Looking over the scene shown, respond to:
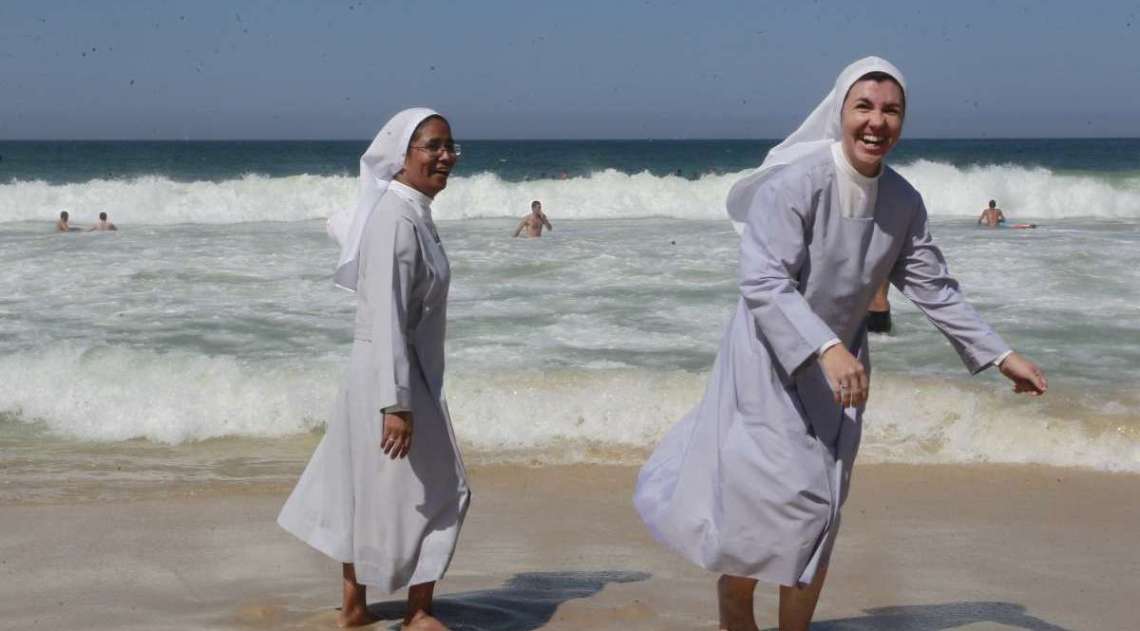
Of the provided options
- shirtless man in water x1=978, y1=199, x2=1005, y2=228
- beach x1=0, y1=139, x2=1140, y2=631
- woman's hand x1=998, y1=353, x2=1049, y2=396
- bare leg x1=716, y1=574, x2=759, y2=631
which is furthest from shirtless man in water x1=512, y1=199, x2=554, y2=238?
woman's hand x1=998, y1=353, x2=1049, y2=396

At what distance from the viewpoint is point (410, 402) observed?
4156 mm

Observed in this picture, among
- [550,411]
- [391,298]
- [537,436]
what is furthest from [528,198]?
[391,298]

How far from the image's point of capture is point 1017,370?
3693mm

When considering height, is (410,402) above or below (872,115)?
below

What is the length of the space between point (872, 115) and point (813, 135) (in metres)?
0.30

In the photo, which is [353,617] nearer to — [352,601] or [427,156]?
[352,601]

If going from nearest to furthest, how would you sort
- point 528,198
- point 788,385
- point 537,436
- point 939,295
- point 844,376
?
point 844,376, point 788,385, point 939,295, point 537,436, point 528,198

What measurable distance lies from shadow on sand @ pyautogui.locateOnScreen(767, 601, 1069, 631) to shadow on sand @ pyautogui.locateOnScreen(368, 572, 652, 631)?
849 millimetres

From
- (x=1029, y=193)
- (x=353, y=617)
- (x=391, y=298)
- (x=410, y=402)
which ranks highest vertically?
(x=391, y=298)

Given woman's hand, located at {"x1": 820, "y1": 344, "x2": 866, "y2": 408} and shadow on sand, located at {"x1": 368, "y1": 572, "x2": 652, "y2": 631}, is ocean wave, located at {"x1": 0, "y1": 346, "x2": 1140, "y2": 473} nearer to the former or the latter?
shadow on sand, located at {"x1": 368, "y1": 572, "x2": 652, "y2": 631}

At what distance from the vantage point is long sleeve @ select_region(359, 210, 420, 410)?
411 centimetres

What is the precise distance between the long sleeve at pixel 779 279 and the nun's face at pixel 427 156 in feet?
3.42

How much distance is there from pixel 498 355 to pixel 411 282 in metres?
6.81

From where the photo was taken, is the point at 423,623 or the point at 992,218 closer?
the point at 423,623
